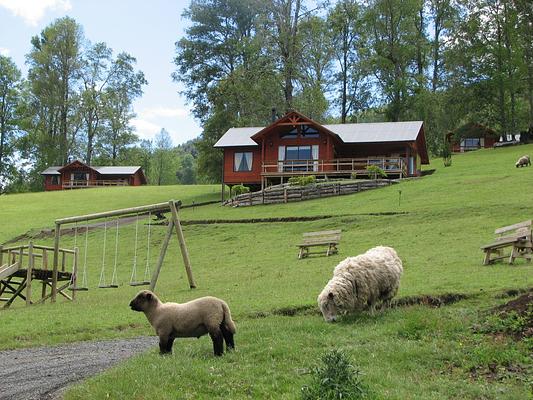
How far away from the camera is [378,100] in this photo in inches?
2773

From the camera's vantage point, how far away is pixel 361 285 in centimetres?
1092

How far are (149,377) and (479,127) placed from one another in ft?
251

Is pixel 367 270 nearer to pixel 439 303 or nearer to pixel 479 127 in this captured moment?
pixel 439 303

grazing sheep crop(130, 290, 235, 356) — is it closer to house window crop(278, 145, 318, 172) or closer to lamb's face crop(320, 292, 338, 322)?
lamb's face crop(320, 292, 338, 322)

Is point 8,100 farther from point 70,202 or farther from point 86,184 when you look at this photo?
point 70,202

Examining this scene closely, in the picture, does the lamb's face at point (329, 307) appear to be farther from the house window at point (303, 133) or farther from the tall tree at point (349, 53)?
the tall tree at point (349, 53)

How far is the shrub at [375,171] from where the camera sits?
41.6 metres

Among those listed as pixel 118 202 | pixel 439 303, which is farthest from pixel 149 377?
pixel 118 202

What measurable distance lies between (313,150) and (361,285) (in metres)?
37.0

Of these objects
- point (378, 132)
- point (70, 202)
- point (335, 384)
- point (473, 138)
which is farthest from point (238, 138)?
point (335, 384)

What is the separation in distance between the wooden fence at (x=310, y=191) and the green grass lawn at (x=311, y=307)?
2655 millimetres

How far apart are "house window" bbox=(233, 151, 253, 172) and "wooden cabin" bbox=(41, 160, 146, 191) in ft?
113

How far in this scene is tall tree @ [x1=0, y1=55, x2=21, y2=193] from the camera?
77.0m

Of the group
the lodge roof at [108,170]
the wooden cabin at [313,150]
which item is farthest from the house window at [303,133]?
the lodge roof at [108,170]
